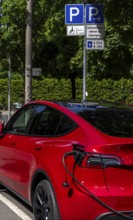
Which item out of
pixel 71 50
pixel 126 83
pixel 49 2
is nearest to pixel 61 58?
pixel 71 50

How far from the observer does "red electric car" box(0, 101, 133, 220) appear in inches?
156

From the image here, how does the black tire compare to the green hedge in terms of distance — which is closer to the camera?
the black tire

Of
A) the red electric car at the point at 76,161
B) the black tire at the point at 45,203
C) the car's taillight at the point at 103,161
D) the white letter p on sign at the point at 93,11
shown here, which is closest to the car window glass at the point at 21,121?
the red electric car at the point at 76,161

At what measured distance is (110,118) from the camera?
4711 mm

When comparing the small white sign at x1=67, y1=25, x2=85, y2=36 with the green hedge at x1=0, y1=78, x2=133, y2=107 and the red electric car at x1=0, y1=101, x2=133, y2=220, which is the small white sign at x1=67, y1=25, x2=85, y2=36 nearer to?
the red electric car at x1=0, y1=101, x2=133, y2=220

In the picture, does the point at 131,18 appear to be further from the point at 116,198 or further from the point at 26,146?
the point at 116,198

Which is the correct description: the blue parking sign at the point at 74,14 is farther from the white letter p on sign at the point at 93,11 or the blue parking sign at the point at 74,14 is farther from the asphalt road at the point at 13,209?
the asphalt road at the point at 13,209

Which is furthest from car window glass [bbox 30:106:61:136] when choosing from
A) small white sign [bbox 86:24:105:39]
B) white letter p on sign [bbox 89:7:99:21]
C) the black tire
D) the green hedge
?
the green hedge

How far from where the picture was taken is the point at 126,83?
32.3 m

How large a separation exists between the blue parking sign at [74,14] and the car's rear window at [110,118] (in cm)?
488

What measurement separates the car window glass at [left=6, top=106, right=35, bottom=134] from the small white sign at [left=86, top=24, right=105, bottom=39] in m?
3.98

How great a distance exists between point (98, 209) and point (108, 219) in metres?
0.12

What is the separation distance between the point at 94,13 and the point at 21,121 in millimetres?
4108

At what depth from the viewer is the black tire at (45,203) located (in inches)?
170
